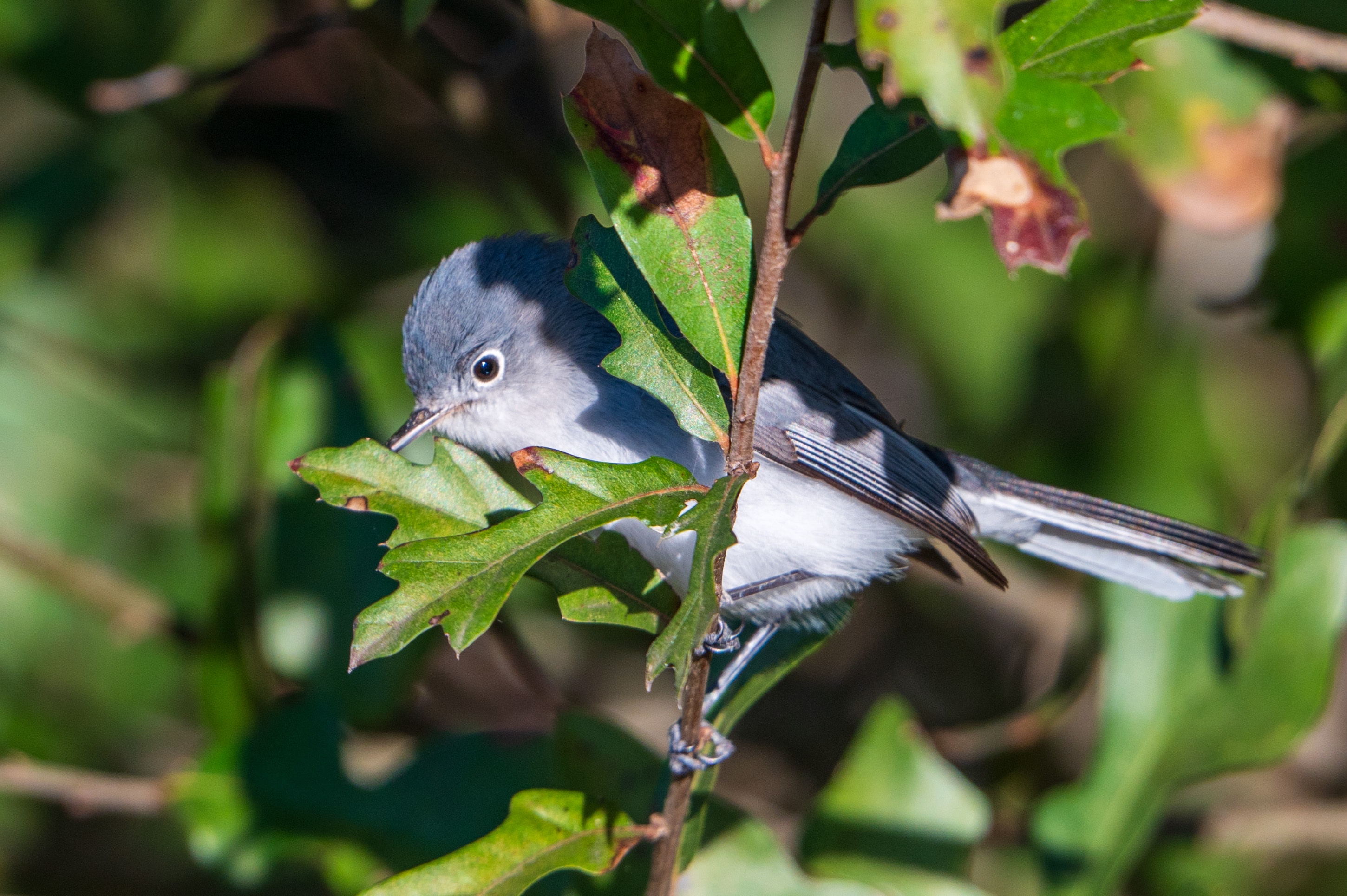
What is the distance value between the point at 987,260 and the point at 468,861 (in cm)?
260

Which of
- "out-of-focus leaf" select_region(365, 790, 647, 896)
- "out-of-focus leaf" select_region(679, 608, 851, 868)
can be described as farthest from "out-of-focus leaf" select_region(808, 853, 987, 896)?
"out-of-focus leaf" select_region(365, 790, 647, 896)

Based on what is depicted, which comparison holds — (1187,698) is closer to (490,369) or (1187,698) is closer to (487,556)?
(490,369)

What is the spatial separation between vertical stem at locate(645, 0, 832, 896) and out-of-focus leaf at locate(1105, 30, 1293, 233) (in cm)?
167

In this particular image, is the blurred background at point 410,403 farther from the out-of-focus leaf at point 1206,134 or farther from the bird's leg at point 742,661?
the bird's leg at point 742,661

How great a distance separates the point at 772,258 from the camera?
1162 millimetres

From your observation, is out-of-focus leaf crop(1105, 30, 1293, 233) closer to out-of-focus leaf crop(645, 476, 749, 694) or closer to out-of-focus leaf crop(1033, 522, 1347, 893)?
out-of-focus leaf crop(1033, 522, 1347, 893)

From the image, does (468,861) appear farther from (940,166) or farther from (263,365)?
(940,166)

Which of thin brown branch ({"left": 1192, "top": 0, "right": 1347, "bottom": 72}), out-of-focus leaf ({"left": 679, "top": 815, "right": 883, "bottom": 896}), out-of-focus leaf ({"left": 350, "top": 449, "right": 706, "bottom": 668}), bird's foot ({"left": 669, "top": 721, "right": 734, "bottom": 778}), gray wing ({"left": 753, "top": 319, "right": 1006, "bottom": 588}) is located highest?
thin brown branch ({"left": 1192, "top": 0, "right": 1347, "bottom": 72})

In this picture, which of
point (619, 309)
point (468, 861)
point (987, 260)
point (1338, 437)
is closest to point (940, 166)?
point (987, 260)

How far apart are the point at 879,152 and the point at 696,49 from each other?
219mm

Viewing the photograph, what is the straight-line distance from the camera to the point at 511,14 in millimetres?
3117

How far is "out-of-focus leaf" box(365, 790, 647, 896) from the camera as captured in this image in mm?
1396

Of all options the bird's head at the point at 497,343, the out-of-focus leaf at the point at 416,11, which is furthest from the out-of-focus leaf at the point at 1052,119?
the bird's head at the point at 497,343

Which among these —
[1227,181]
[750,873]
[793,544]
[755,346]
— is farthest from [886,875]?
[1227,181]
